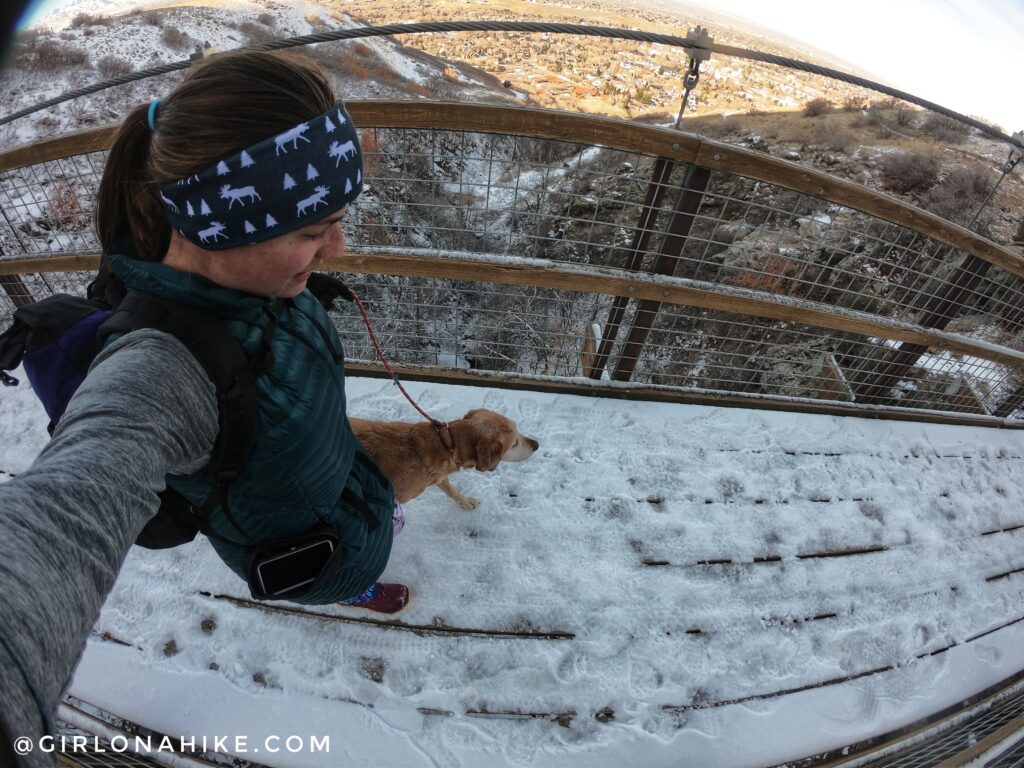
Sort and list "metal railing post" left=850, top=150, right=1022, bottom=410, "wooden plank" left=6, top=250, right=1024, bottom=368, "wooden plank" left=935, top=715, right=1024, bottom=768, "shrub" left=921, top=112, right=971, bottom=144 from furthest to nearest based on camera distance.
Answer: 1. "shrub" left=921, top=112, right=971, bottom=144
2. "metal railing post" left=850, top=150, right=1022, bottom=410
3. "wooden plank" left=6, top=250, right=1024, bottom=368
4. "wooden plank" left=935, top=715, right=1024, bottom=768

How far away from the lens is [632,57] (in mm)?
32031

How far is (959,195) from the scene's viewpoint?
12.5 meters

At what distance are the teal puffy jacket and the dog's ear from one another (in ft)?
2.87

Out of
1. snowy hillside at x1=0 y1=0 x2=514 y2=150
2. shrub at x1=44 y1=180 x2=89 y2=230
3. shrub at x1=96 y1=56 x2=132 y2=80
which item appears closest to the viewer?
shrub at x1=44 y1=180 x2=89 y2=230

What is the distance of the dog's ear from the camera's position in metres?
2.57

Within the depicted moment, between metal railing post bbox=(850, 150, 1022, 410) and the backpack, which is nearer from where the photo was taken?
the backpack

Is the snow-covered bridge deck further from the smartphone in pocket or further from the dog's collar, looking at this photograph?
the smartphone in pocket

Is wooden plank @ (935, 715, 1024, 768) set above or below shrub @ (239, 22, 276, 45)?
above

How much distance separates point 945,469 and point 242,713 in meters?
4.86

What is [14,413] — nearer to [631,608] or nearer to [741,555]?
[631,608]

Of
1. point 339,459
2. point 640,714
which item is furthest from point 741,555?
point 339,459

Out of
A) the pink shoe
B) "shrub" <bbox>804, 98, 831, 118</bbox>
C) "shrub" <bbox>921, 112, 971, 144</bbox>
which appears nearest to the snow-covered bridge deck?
the pink shoe

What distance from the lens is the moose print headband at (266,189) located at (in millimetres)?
1047

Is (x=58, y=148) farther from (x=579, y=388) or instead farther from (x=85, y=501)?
(x=579, y=388)
